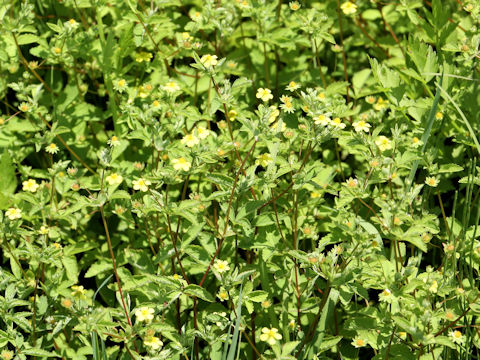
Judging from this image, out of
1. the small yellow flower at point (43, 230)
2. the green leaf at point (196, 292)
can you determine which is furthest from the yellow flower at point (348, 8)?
the small yellow flower at point (43, 230)

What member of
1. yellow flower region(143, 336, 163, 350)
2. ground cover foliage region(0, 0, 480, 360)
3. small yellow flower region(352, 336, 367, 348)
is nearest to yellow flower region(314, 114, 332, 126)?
ground cover foliage region(0, 0, 480, 360)

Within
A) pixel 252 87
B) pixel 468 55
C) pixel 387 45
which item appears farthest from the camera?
pixel 387 45

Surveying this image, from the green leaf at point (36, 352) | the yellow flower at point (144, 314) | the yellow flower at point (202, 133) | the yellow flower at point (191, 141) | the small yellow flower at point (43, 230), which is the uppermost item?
the yellow flower at point (191, 141)

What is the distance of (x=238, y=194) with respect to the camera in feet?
7.79

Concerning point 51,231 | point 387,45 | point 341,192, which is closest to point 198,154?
point 341,192

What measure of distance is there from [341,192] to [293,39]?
1.04 meters

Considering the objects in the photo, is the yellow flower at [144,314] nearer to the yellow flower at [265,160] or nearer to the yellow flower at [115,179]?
the yellow flower at [115,179]

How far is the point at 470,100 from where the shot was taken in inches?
119

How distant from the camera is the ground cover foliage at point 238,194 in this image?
2307 mm

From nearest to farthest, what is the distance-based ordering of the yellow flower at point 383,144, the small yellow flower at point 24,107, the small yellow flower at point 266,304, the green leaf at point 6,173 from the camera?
the small yellow flower at point 266,304
the yellow flower at point 383,144
the small yellow flower at point 24,107
the green leaf at point 6,173

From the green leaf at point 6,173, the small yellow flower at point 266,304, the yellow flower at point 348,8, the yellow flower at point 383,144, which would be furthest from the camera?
the yellow flower at point 348,8

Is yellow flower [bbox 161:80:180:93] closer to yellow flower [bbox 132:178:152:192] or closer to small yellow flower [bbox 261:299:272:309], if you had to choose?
yellow flower [bbox 132:178:152:192]

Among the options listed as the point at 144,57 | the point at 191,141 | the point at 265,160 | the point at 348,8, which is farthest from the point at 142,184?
the point at 348,8

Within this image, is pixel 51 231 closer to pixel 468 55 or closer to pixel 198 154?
pixel 198 154
